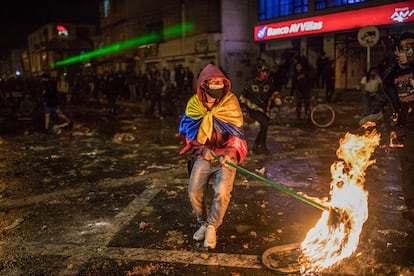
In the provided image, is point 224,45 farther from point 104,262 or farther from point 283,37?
point 104,262

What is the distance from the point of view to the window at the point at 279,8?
22438 mm

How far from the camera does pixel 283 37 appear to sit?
75.2 ft

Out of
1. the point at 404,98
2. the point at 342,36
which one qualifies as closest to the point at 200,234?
the point at 404,98

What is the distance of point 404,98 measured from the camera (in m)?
5.04

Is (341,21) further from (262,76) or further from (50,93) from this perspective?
(50,93)

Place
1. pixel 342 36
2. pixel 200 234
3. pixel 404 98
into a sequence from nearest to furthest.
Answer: pixel 200 234
pixel 404 98
pixel 342 36

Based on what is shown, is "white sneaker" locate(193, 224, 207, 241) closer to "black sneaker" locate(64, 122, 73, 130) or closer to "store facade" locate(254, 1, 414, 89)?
"black sneaker" locate(64, 122, 73, 130)

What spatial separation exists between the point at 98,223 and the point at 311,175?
4.10m

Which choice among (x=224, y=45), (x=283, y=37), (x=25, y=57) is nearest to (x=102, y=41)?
(x=224, y=45)

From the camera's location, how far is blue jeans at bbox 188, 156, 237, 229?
4441 mm

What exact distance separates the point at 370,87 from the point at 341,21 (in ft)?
25.3

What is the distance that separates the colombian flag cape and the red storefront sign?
1502cm

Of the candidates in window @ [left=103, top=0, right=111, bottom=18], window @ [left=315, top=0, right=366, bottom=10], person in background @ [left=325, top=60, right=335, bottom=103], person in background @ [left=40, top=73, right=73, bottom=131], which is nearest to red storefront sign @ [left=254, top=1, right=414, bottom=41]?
window @ [left=315, top=0, right=366, bottom=10]

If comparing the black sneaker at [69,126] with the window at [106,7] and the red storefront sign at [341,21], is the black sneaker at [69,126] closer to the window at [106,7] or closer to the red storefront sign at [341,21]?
the red storefront sign at [341,21]
